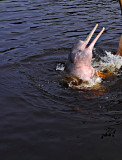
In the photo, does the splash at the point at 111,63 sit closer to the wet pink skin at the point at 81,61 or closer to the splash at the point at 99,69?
the splash at the point at 99,69

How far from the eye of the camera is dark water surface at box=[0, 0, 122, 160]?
4.09 m

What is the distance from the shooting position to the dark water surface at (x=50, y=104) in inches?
161

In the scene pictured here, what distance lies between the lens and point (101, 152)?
3.94m

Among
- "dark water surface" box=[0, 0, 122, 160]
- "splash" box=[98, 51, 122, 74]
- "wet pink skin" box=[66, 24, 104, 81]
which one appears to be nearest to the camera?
"dark water surface" box=[0, 0, 122, 160]

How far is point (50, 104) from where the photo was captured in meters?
5.34

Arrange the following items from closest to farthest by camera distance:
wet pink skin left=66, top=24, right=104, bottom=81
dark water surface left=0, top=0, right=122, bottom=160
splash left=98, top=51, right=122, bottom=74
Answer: dark water surface left=0, top=0, right=122, bottom=160 → wet pink skin left=66, top=24, right=104, bottom=81 → splash left=98, top=51, right=122, bottom=74

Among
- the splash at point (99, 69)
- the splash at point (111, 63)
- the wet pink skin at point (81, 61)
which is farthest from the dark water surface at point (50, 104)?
the splash at point (111, 63)

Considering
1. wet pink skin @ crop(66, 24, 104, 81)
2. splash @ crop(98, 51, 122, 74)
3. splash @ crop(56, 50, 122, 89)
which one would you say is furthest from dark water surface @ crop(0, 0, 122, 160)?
splash @ crop(98, 51, 122, 74)

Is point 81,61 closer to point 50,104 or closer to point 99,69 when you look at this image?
point 99,69

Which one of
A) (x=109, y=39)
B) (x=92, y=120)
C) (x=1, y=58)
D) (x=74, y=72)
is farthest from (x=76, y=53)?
(x=109, y=39)

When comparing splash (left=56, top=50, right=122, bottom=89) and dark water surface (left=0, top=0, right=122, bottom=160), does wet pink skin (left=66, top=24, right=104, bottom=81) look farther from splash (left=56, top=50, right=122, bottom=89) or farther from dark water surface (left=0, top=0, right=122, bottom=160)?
dark water surface (left=0, top=0, right=122, bottom=160)

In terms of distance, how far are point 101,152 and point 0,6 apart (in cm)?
1136

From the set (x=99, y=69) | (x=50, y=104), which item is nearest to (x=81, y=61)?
(x=99, y=69)

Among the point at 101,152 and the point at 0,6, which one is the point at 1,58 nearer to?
the point at 101,152
